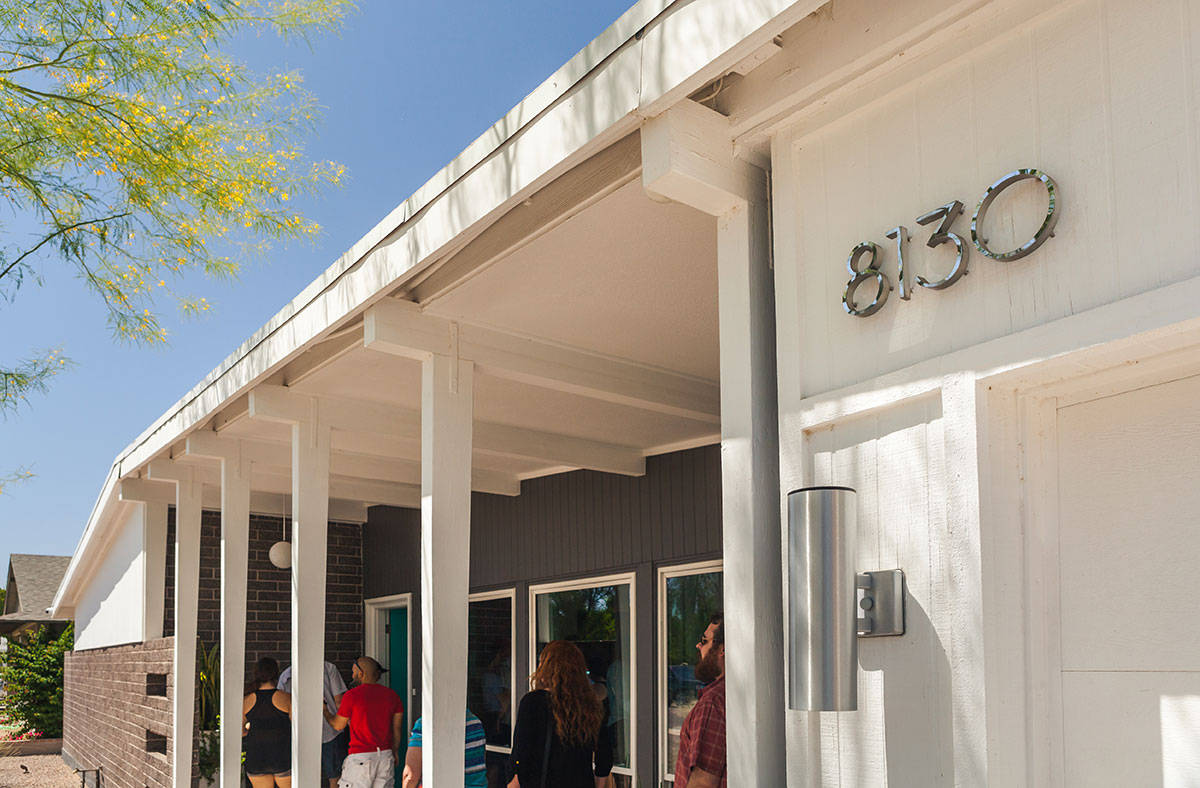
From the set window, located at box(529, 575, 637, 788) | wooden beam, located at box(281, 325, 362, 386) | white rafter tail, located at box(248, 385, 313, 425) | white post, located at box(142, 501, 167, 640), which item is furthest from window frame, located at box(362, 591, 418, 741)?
wooden beam, located at box(281, 325, 362, 386)

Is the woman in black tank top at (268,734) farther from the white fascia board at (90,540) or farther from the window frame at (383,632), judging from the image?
the window frame at (383,632)

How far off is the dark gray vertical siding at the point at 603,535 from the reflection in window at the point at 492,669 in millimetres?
201

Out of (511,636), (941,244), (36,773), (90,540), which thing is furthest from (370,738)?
(36,773)

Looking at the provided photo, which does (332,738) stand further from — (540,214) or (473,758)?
(540,214)

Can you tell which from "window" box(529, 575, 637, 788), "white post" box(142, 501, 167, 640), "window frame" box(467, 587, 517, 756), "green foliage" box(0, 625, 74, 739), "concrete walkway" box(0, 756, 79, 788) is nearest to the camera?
"window" box(529, 575, 637, 788)

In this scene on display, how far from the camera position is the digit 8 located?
2500 mm

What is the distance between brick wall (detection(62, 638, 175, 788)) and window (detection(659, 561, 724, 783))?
140 inches

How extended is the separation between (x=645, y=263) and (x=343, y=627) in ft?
27.1

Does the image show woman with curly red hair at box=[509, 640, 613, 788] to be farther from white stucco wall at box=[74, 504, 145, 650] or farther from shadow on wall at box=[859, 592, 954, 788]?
white stucco wall at box=[74, 504, 145, 650]

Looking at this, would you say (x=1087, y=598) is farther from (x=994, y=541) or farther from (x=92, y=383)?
(x=92, y=383)

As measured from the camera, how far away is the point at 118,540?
42.8 ft

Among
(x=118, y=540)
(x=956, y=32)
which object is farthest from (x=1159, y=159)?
(x=118, y=540)

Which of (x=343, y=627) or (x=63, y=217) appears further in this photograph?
(x=343, y=627)

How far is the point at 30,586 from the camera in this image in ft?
95.7
